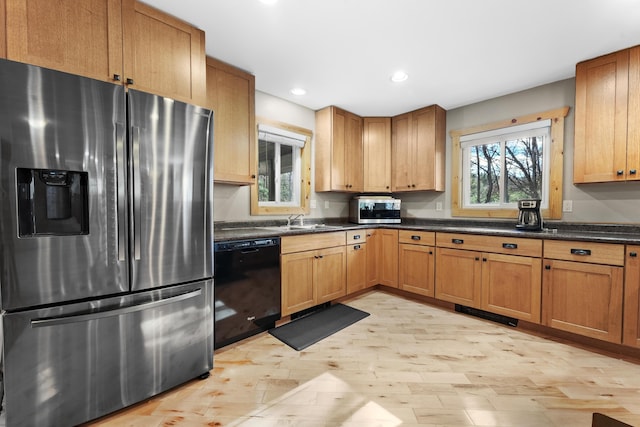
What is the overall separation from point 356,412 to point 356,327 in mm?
1059

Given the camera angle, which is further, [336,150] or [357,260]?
[336,150]

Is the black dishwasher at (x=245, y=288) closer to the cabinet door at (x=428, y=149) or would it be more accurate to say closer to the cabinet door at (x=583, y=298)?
the cabinet door at (x=428, y=149)

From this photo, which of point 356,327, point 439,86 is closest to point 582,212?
point 439,86

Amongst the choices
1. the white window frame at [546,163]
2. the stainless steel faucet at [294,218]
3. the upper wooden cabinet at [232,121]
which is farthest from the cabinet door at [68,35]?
the white window frame at [546,163]

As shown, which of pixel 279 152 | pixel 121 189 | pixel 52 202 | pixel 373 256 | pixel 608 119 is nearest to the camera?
pixel 52 202

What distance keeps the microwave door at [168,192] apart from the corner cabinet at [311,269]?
91cm

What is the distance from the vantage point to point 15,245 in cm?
116

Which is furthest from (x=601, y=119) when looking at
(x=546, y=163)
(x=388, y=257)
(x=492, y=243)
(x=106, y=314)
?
(x=106, y=314)

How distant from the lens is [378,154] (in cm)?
391

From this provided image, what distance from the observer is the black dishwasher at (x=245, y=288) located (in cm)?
203

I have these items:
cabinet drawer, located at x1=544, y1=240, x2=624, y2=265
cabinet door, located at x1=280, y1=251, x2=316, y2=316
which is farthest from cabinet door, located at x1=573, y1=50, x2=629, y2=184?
cabinet door, located at x1=280, y1=251, x2=316, y2=316

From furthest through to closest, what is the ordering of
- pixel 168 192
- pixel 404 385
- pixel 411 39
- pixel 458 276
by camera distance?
pixel 458 276
pixel 411 39
pixel 404 385
pixel 168 192

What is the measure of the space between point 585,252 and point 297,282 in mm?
2406

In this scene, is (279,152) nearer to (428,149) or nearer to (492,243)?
(428,149)
